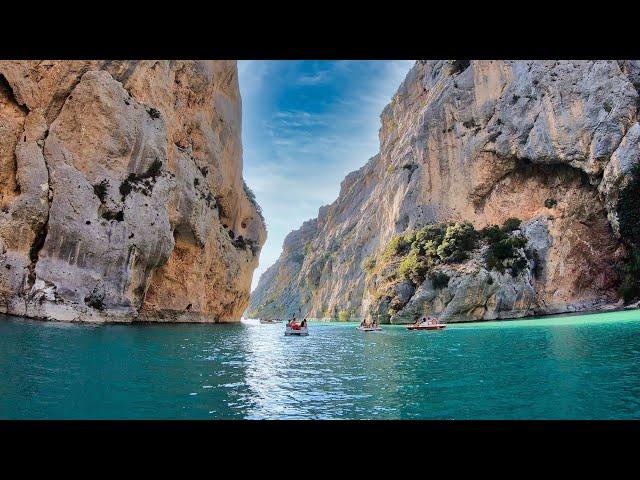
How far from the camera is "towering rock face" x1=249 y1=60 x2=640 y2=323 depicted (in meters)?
48.1

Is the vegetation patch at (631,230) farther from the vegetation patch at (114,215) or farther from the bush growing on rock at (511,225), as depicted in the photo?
the vegetation patch at (114,215)

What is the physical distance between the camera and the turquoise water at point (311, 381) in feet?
29.3

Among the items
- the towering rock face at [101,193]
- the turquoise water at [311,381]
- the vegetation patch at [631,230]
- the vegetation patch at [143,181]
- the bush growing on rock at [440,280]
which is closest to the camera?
the turquoise water at [311,381]

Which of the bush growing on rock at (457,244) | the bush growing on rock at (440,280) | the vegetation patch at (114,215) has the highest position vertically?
the bush growing on rock at (457,244)

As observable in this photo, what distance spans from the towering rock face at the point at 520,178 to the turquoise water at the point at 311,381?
104ft

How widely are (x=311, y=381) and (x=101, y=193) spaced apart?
23014mm

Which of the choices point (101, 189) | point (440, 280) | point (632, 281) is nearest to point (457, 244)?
point (440, 280)

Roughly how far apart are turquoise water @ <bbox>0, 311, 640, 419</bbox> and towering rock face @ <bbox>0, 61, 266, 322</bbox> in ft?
22.6

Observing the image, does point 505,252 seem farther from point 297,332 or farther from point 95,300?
point 95,300

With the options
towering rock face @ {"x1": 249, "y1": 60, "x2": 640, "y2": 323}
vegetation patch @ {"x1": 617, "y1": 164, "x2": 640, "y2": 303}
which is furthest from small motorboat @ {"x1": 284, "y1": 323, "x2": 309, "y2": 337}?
vegetation patch @ {"x1": 617, "y1": 164, "x2": 640, "y2": 303}

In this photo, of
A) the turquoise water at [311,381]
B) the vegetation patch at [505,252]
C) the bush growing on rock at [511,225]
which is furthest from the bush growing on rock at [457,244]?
the turquoise water at [311,381]

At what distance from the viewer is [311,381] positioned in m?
12.7

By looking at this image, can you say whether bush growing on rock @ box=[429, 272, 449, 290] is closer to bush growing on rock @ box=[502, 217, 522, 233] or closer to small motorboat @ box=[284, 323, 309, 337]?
bush growing on rock @ box=[502, 217, 522, 233]
